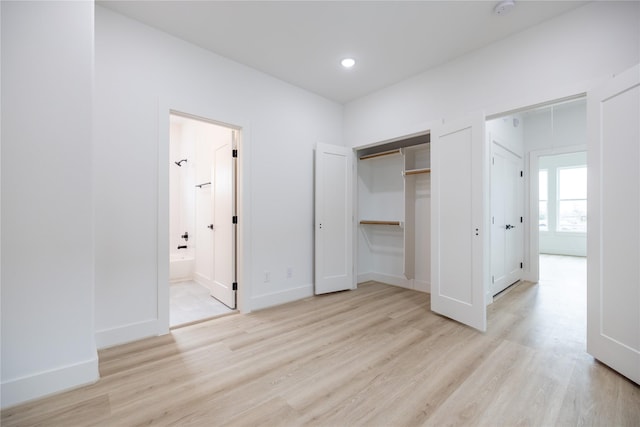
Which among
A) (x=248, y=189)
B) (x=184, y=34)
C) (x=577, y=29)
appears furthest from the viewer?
(x=248, y=189)

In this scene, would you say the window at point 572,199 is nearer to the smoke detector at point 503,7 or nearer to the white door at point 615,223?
the white door at point 615,223

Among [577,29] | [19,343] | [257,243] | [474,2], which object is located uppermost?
[474,2]

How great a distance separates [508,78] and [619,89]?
88cm

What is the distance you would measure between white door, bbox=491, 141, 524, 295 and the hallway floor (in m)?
3.51

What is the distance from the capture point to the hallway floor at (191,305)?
2979mm

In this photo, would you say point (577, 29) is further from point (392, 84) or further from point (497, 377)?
point (497, 377)

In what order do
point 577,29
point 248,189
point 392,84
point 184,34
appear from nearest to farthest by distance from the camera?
1. point 577,29
2. point 184,34
3. point 248,189
4. point 392,84

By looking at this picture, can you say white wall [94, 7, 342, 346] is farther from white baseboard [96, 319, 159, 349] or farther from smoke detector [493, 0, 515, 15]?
smoke detector [493, 0, 515, 15]

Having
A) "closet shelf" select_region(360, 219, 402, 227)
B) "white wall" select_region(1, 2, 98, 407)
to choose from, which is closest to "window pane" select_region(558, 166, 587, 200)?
"closet shelf" select_region(360, 219, 402, 227)

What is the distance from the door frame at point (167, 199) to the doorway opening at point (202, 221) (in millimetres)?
115

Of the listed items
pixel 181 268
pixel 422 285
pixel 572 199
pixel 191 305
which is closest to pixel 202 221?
pixel 181 268

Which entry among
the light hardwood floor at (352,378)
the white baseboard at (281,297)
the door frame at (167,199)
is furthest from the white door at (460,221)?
the door frame at (167,199)

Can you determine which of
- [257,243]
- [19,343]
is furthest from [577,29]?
[19,343]

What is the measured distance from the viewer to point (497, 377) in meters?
1.88
